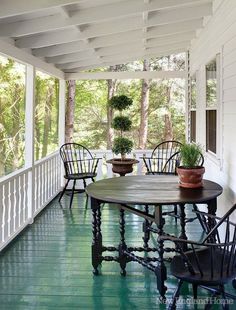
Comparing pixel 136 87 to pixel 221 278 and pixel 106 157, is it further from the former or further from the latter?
pixel 221 278

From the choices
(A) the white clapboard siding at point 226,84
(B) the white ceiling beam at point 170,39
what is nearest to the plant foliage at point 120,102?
(B) the white ceiling beam at point 170,39

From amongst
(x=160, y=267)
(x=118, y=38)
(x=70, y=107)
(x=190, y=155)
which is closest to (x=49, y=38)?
(x=118, y=38)

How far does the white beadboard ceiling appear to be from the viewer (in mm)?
3715

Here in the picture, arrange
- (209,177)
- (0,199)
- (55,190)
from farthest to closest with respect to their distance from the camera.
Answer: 1. (55,190)
2. (209,177)
3. (0,199)

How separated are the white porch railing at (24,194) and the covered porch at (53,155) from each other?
1 cm

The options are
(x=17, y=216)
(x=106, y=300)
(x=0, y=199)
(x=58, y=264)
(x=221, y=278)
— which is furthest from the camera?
(x=17, y=216)

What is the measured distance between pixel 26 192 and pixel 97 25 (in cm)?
229

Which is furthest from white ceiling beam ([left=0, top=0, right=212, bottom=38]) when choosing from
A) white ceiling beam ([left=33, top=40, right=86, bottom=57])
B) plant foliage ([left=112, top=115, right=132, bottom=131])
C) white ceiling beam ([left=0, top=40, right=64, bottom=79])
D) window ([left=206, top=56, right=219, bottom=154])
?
plant foliage ([left=112, top=115, right=132, bottom=131])

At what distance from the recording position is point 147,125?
11.7 m

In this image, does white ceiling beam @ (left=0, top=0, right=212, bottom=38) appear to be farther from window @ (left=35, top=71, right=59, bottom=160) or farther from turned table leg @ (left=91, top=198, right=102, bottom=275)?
window @ (left=35, top=71, right=59, bottom=160)

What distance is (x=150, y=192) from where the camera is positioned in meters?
3.18

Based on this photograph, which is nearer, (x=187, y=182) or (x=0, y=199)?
(x=187, y=182)

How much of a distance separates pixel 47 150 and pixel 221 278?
→ 216 inches

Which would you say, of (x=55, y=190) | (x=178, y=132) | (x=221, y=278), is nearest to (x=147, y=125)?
(x=178, y=132)
